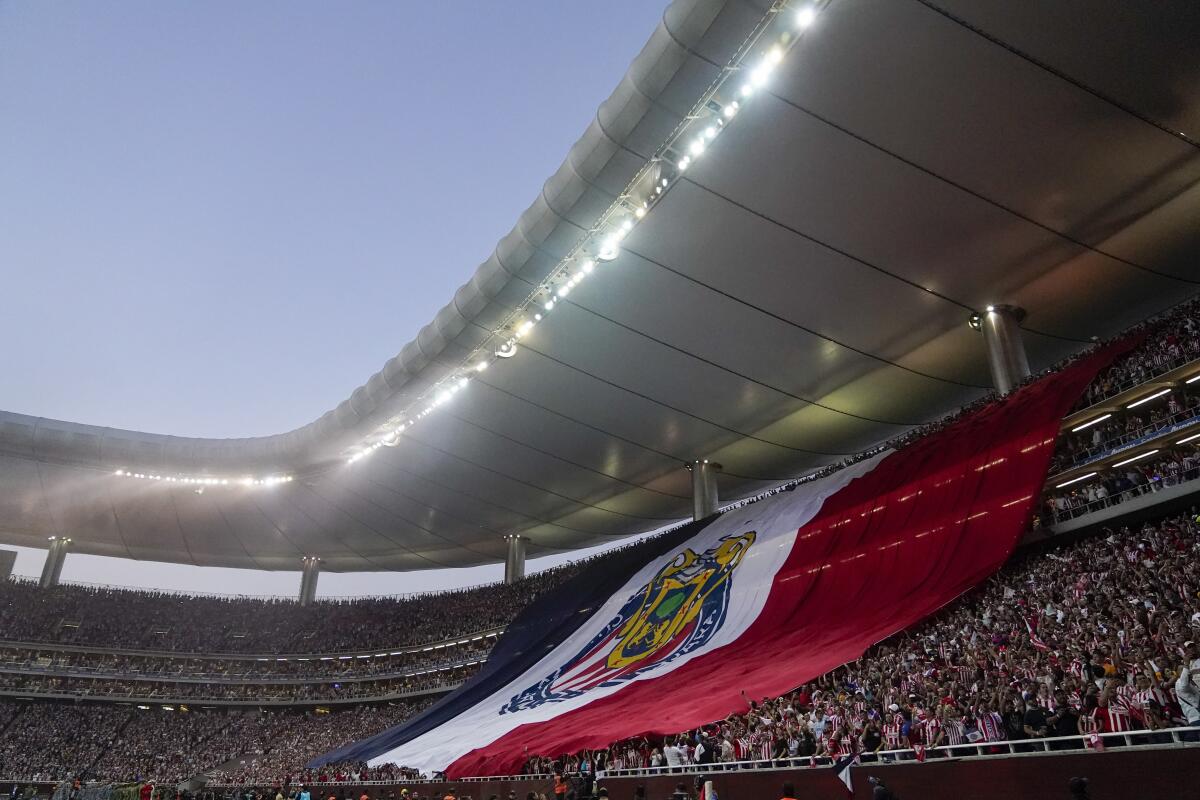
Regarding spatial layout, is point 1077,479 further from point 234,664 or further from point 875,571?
point 234,664

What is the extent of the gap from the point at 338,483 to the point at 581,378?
17.0 meters

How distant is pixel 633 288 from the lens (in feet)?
78.5

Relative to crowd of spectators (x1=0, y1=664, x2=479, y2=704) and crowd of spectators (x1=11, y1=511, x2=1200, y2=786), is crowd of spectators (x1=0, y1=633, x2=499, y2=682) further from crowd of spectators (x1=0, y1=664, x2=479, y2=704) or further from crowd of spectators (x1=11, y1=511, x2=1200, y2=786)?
crowd of spectators (x1=11, y1=511, x2=1200, y2=786)

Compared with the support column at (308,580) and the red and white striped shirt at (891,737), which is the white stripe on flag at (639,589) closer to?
the red and white striped shirt at (891,737)

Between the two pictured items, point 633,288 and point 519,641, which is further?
point 519,641

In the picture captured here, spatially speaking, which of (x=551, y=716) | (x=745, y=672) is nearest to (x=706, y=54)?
(x=745, y=672)

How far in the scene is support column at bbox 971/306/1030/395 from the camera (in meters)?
23.9

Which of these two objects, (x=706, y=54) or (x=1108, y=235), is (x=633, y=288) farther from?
(x=1108, y=235)

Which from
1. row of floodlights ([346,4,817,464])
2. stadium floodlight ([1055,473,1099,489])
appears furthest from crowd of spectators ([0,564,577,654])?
stadium floodlight ([1055,473,1099,489])

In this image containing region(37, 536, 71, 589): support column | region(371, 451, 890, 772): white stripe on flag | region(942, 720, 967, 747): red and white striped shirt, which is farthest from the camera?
region(37, 536, 71, 589): support column

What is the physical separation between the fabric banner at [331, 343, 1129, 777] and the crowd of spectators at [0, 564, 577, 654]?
17901 millimetres

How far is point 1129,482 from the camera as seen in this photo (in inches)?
723

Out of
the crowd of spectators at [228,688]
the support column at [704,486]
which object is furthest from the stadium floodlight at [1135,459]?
the crowd of spectators at [228,688]

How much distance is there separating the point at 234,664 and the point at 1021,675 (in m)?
48.3
